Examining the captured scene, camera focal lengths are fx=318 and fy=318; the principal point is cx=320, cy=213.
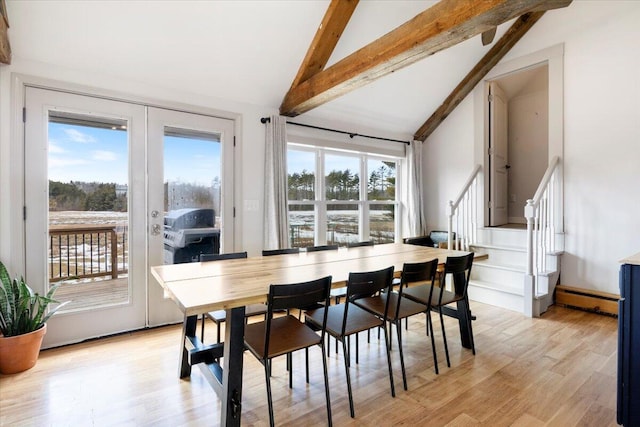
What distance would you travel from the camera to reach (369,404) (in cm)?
197

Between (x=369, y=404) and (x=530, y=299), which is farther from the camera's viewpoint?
(x=530, y=299)

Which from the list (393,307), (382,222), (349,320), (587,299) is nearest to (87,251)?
(349,320)

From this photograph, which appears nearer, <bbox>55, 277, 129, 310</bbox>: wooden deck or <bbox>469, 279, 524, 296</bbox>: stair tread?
<bbox>55, 277, 129, 310</bbox>: wooden deck

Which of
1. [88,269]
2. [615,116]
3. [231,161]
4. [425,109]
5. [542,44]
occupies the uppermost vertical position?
[542,44]

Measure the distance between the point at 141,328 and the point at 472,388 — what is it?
295 centimetres

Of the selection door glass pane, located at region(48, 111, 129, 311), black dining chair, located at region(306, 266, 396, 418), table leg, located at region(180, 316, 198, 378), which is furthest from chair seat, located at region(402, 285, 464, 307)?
door glass pane, located at region(48, 111, 129, 311)

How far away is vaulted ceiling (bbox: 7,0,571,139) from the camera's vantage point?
2.34m

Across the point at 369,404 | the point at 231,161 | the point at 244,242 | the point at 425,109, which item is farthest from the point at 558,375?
the point at 425,109

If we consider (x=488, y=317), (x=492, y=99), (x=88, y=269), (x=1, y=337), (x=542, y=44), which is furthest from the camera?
(x=492, y=99)

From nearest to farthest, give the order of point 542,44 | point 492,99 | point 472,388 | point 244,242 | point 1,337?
point 472,388 < point 1,337 < point 244,242 < point 542,44 < point 492,99

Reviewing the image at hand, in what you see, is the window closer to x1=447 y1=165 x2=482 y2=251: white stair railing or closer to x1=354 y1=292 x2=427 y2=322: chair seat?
x1=447 y1=165 x2=482 y2=251: white stair railing

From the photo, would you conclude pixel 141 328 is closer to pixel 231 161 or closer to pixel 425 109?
pixel 231 161

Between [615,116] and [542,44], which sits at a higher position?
[542,44]

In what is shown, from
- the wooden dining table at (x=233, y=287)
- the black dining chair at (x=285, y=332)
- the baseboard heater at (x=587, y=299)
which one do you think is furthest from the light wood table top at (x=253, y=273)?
the baseboard heater at (x=587, y=299)
